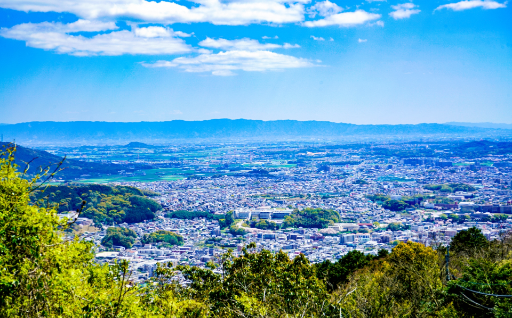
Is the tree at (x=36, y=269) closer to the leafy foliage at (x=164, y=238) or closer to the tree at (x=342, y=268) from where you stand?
the tree at (x=342, y=268)

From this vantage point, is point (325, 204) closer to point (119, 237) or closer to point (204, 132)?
point (119, 237)

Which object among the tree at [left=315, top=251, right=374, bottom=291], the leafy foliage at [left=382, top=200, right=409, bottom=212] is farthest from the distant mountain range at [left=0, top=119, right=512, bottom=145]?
the tree at [left=315, top=251, right=374, bottom=291]

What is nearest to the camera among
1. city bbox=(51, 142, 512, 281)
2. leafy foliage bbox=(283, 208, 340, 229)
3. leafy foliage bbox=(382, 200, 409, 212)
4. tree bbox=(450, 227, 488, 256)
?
tree bbox=(450, 227, 488, 256)

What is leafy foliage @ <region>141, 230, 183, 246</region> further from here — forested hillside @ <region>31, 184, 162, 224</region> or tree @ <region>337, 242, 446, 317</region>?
tree @ <region>337, 242, 446, 317</region>

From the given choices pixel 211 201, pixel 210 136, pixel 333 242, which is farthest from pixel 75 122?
pixel 333 242

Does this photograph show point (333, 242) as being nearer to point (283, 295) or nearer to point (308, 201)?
point (308, 201)
